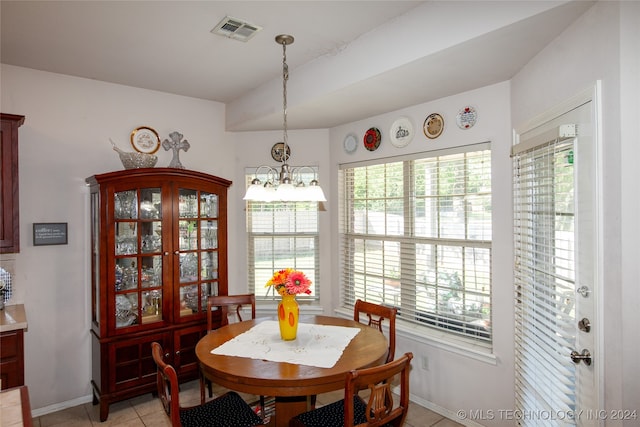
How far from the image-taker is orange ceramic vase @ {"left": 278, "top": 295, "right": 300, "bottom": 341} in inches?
94.0

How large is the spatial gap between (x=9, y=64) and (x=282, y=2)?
88.9 inches

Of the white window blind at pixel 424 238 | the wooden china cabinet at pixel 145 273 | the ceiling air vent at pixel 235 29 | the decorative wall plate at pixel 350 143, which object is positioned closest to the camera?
the ceiling air vent at pixel 235 29

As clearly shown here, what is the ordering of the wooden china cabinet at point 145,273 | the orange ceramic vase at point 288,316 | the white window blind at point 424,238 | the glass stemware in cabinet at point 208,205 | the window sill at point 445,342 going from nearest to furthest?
1. the orange ceramic vase at point 288,316
2. the window sill at point 445,342
3. the white window blind at point 424,238
4. the wooden china cabinet at point 145,273
5. the glass stemware in cabinet at point 208,205

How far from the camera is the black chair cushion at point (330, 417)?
203 centimetres

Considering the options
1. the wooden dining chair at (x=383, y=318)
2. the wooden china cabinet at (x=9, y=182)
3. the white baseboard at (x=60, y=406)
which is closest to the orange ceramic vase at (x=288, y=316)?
the wooden dining chair at (x=383, y=318)

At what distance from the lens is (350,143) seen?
3713 mm

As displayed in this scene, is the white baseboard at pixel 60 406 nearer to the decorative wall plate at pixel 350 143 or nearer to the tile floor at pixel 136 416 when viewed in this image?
the tile floor at pixel 136 416

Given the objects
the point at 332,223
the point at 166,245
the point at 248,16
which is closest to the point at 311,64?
the point at 248,16

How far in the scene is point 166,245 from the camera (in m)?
3.19

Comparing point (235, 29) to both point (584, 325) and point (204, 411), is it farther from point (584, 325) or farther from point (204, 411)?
point (584, 325)

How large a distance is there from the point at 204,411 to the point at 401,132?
2458 millimetres

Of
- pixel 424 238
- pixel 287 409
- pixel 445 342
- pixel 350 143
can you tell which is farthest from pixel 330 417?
pixel 350 143

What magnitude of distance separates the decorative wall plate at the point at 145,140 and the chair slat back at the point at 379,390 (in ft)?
9.19

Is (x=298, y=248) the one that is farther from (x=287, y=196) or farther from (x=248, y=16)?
(x=248, y=16)
